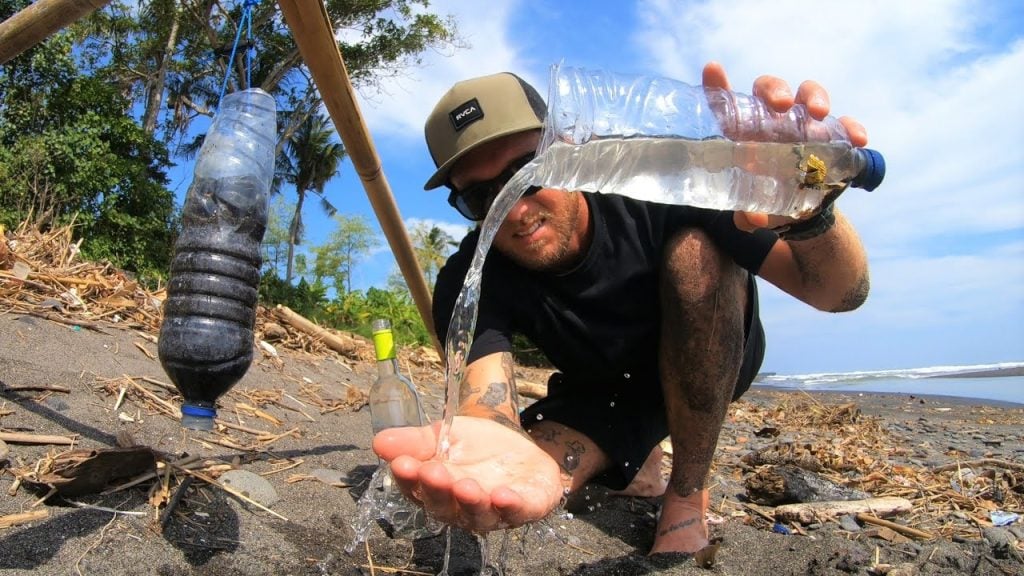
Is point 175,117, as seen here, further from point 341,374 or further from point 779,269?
point 779,269

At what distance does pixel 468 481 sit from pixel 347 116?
1.68 m

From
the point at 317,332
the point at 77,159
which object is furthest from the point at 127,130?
the point at 317,332

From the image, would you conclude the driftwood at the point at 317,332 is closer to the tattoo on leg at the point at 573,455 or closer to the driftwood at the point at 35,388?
the driftwood at the point at 35,388

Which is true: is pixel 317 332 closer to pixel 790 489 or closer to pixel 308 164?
pixel 790 489

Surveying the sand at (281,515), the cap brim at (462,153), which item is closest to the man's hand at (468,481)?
the sand at (281,515)

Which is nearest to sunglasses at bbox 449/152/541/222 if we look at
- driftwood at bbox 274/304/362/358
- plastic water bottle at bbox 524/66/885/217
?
plastic water bottle at bbox 524/66/885/217

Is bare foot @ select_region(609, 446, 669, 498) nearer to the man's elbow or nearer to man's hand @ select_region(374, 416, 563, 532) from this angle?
the man's elbow

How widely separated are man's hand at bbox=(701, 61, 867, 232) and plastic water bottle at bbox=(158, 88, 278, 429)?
145 cm

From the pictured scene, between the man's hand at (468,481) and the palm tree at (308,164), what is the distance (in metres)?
32.9

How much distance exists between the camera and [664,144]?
2.12 meters

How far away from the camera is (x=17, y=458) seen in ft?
6.27

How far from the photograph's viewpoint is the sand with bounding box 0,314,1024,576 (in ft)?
5.64

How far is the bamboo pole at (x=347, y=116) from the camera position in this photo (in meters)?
2.14

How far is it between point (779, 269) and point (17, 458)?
2.45 metres
